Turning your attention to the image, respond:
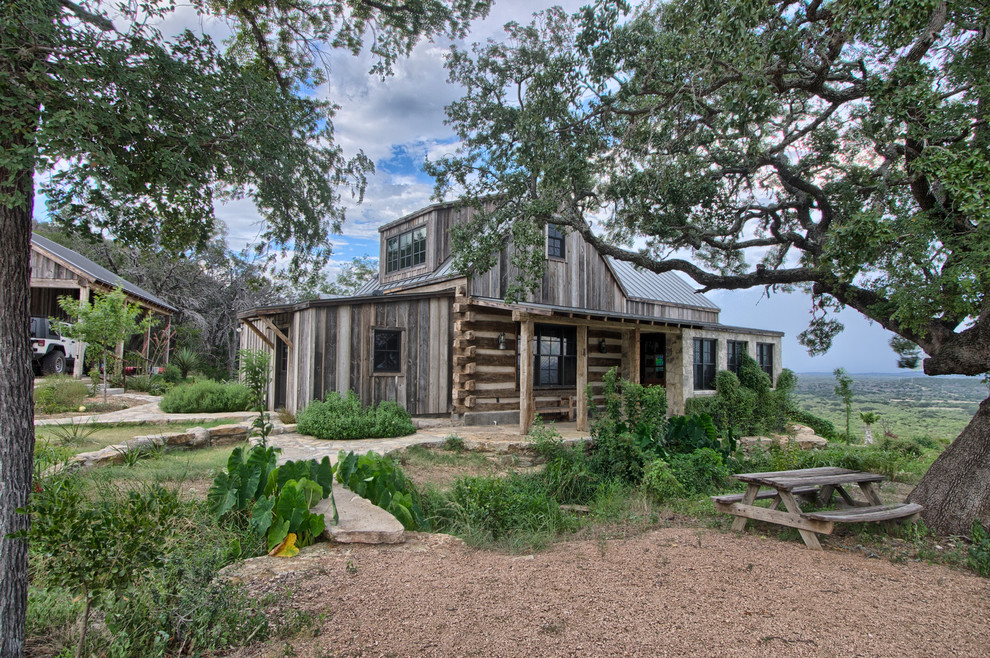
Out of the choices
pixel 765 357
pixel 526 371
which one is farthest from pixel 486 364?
pixel 765 357

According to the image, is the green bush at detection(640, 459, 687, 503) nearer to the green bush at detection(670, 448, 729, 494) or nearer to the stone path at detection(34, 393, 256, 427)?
A: the green bush at detection(670, 448, 729, 494)

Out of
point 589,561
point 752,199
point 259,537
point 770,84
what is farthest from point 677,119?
point 259,537

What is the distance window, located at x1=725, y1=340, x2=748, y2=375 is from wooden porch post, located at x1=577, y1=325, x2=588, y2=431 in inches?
327

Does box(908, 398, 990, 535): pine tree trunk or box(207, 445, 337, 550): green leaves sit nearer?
box(207, 445, 337, 550): green leaves

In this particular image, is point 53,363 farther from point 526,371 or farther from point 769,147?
point 769,147

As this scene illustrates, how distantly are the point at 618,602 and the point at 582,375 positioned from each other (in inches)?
326

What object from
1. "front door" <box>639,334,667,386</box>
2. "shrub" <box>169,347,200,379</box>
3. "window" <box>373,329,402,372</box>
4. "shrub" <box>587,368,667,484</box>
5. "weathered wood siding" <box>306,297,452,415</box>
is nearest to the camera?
"shrub" <box>587,368,667,484</box>

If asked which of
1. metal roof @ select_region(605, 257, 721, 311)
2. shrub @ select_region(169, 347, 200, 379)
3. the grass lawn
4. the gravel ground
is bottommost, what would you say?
the gravel ground

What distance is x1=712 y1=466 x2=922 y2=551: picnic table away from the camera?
5.00 meters

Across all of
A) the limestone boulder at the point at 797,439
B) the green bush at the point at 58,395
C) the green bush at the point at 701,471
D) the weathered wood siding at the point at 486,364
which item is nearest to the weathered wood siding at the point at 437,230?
the weathered wood siding at the point at 486,364

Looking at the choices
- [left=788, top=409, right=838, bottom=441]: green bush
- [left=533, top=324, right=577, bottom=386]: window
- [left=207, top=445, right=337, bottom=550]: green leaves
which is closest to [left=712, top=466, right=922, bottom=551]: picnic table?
[left=207, top=445, right=337, bottom=550]: green leaves

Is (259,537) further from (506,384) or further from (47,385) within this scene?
(47,385)

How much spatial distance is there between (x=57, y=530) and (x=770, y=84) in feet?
25.1

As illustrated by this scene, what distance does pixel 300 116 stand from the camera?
14.2 ft
